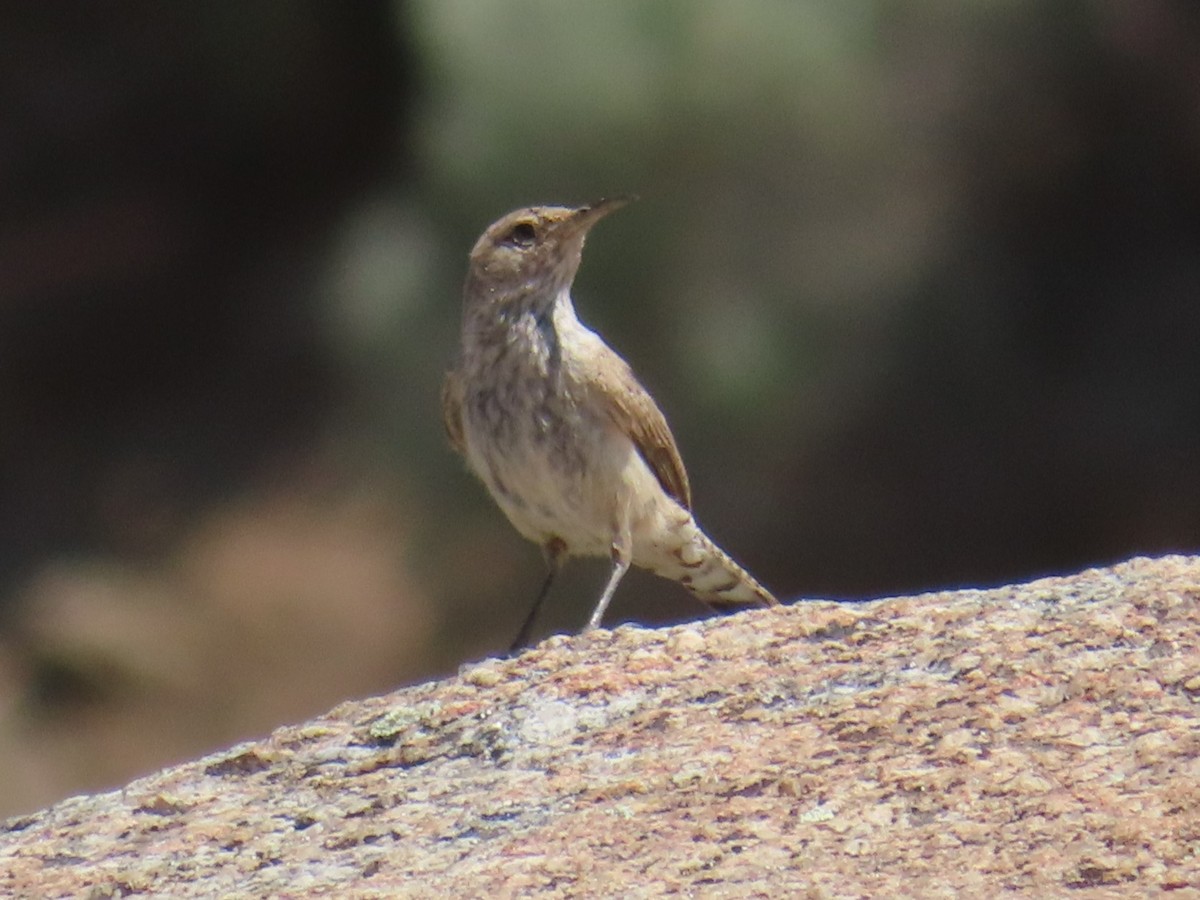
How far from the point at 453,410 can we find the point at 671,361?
630cm

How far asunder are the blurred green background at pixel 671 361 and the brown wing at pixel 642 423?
536 cm

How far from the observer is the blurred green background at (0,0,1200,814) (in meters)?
13.5

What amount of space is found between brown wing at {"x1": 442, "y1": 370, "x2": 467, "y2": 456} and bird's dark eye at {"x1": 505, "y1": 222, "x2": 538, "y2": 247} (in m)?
0.50

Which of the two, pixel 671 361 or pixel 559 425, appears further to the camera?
pixel 671 361

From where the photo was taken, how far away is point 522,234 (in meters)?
7.25

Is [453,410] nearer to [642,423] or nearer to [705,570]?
[642,423]

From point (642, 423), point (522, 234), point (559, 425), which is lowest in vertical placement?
point (559, 425)

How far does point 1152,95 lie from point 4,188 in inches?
406

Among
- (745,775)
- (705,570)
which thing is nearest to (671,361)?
(705,570)

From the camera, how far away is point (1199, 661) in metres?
4.36

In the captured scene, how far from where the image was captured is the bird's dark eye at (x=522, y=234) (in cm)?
722

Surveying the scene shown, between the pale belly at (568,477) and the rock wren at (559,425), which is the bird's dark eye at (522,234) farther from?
the pale belly at (568,477)

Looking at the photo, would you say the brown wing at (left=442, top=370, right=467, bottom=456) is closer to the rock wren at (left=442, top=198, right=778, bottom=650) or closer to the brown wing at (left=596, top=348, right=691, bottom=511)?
the rock wren at (left=442, top=198, right=778, bottom=650)

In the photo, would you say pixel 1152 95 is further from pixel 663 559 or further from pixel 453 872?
pixel 453 872
